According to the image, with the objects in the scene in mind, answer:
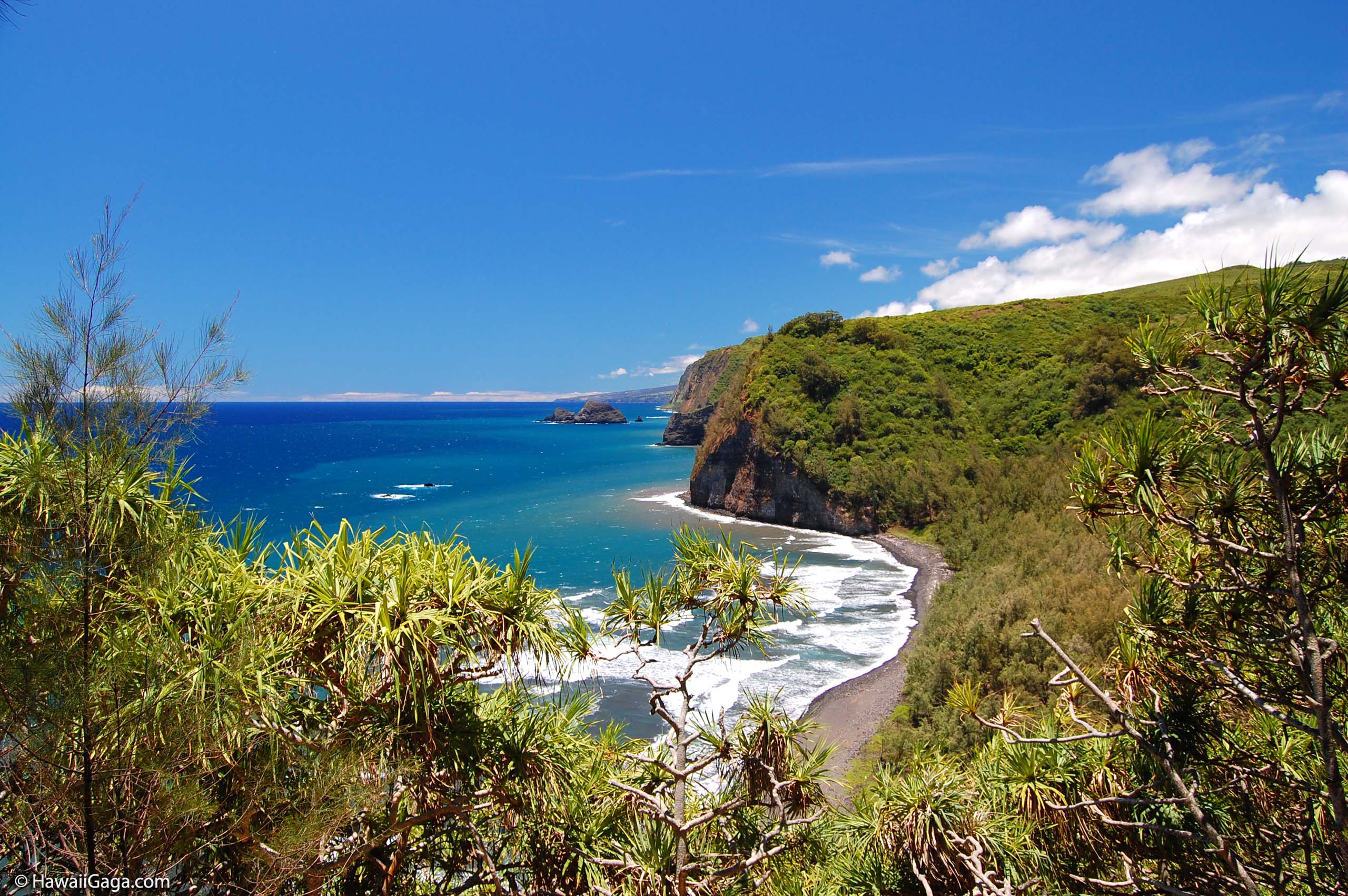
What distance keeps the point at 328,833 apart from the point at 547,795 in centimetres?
138

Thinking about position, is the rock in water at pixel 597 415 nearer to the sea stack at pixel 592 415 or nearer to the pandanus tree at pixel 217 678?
the sea stack at pixel 592 415

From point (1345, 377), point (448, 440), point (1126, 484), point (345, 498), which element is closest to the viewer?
point (1345, 377)

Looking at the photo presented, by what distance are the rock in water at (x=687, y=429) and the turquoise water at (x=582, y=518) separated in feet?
13.7

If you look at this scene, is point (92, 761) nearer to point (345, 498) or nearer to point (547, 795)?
point (547, 795)

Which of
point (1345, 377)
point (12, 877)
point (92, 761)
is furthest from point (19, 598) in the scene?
point (1345, 377)

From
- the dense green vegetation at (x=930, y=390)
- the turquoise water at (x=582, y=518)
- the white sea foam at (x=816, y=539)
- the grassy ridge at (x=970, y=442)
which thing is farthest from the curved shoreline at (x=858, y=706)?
the dense green vegetation at (x=930, y=390)

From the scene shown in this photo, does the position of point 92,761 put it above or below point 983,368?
below

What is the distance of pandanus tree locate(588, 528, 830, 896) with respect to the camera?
4.52m

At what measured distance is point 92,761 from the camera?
3852 millimetres

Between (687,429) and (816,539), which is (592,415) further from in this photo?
(816,539)

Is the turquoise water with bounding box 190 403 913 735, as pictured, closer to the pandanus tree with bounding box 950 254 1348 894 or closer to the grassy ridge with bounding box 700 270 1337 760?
the pandanus tree with bounding box 950 254 1348 894

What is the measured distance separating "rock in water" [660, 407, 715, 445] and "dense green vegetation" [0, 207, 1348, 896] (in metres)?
106

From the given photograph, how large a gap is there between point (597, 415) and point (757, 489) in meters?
125

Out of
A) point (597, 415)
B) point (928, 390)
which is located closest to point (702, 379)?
point (597, 415)
